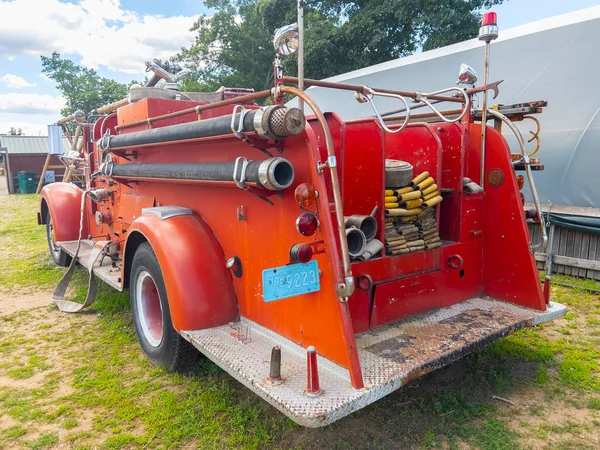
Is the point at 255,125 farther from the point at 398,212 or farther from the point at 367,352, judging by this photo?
the point at 367,352

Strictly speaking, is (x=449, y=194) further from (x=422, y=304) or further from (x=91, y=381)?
(x=91, y=381)

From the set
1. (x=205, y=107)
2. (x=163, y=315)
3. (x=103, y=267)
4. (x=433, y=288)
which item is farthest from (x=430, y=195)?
(x=103, y=267)

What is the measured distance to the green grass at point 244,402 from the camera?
275cm

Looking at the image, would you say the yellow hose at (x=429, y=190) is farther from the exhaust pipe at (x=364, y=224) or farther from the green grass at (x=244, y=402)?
the green grass at (x=244, y=402)

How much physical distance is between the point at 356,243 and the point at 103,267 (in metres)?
2.99

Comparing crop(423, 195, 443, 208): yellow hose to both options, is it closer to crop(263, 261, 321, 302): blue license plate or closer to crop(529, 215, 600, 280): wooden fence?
crop(263, 261, 321, 302): blue license plate

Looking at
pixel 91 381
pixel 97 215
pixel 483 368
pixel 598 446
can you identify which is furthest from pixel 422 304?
pixel 97 215

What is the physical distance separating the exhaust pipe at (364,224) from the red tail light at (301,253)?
58 centimetres

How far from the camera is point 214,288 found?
3.03m

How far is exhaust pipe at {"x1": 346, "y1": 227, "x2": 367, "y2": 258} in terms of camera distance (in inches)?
107

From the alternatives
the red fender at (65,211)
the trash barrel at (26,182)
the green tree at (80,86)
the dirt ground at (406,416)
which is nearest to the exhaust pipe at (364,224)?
the dirt ground at (406,416)

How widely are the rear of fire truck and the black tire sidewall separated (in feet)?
0.05

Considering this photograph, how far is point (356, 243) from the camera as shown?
2773 mm

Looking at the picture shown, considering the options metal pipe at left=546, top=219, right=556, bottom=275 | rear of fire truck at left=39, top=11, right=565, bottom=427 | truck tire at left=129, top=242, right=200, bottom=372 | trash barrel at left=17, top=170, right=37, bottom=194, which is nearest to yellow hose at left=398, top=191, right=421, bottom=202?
rear of fire truck at left=39, top=11, right=565, bottom=427
